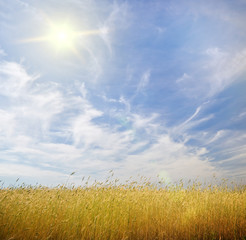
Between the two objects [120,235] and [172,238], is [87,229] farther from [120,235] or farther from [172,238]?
[172,238]

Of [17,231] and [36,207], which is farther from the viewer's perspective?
[36,207]

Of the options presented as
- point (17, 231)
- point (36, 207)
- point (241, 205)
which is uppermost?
point (241, 205)

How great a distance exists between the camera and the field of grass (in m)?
5.83

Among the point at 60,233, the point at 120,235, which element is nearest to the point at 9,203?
the point at 60,233

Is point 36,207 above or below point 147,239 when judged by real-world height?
above

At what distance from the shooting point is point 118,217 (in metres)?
6.78

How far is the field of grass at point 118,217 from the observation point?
583 cm

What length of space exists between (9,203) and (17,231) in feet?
3.80

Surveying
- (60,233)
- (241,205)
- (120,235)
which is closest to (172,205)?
(120,235)

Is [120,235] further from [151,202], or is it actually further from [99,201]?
[151,202]

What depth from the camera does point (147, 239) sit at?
6.70 metres

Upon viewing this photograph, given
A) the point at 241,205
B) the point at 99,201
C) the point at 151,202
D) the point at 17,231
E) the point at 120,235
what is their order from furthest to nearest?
1. the point at 241,205
2. the point at 151,202
3. the point at 99,201
4. the point at 120,235
5. the point at 17,231

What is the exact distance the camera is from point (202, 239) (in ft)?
23.7

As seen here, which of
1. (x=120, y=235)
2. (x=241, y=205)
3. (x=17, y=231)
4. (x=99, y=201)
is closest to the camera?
(x=17, y=231)
